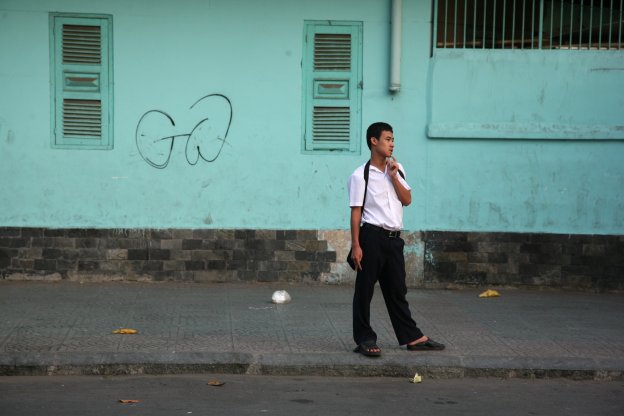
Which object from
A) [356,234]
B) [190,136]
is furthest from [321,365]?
[190,136]

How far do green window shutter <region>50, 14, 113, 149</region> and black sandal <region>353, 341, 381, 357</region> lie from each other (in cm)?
464

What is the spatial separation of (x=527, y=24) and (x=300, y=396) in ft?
20.2

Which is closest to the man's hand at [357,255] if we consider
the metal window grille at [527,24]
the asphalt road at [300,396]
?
the asphalt road at [300,396]

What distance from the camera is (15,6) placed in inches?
419

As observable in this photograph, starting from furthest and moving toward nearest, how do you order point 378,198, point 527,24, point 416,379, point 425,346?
point 527,24, point 425,346, point 378,198, point 416,379

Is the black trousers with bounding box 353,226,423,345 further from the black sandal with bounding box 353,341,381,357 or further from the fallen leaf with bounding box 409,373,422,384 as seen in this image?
the fallen leaf with bounding box 409,373,422,384

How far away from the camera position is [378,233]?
24.5 ft

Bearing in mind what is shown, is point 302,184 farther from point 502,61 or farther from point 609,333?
point 609,333

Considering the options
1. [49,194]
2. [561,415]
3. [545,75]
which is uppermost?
[545,75]

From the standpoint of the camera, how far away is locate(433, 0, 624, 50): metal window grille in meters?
Result: 11.0

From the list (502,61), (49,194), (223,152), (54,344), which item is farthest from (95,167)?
(502,61)

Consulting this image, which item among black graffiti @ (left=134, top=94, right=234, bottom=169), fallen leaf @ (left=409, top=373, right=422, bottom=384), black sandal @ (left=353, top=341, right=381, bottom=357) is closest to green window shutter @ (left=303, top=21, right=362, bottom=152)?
black graffiti @ (left=134, top=94, right=234, bottom=169)

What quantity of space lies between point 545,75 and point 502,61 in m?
0.52

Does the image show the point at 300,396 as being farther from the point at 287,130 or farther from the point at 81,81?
the point at 81,81
